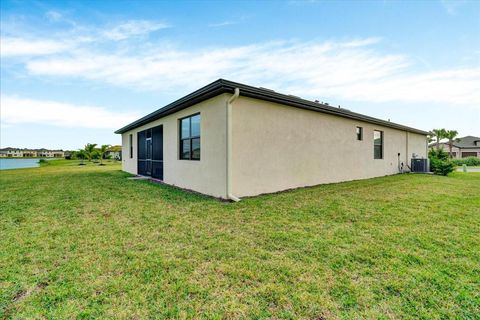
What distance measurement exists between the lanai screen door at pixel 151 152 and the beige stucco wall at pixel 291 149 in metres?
5.23

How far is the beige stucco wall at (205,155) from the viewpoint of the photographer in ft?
20.4

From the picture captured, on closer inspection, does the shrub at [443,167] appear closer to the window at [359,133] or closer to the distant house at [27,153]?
the window at [359,133]

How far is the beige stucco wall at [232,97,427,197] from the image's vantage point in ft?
20.9

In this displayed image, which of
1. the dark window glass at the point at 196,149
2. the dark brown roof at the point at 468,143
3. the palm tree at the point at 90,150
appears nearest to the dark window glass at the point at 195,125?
the dark window glass at the point at 196,149

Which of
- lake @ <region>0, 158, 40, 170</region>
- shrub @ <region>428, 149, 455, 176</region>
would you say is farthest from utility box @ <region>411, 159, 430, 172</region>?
lake @ <region>0, 158, 40, 170</region>

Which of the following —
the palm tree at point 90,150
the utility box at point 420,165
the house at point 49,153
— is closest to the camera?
the utility box at point 420,165

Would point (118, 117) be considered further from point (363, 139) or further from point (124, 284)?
point (124, 284)

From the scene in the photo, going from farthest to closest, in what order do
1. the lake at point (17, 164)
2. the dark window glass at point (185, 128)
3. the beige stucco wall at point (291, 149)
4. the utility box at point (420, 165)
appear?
the lake at point (17, 164)
the utility box at point (420, 165)
the dark window glass at point (185, 128)
the beige stucco wall at point (291, 149)

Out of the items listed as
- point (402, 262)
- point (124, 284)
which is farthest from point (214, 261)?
point (402, 262)

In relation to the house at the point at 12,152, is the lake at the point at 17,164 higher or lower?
lower

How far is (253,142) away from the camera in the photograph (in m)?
6.56

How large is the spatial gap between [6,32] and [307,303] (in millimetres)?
12444

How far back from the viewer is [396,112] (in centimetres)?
1747

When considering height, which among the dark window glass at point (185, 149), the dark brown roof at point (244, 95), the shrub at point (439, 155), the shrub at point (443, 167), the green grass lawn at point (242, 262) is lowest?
the green grass lawn at point (242, 262)
